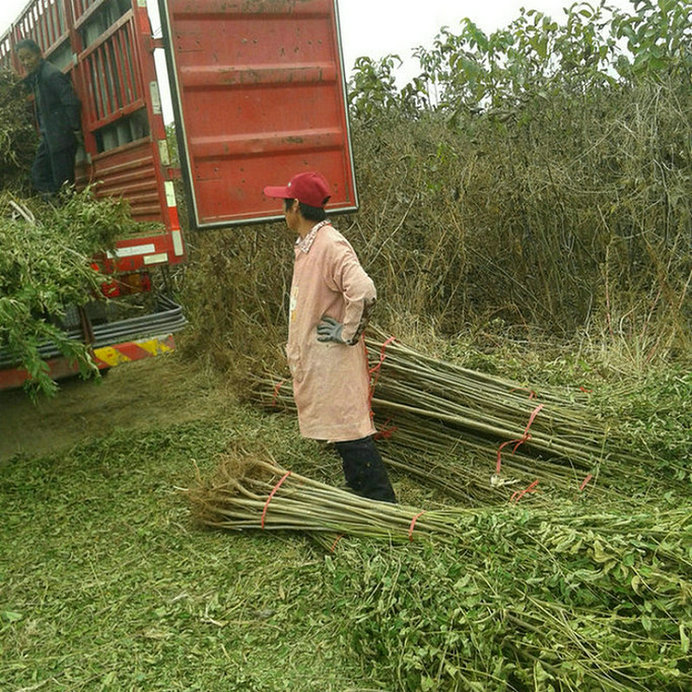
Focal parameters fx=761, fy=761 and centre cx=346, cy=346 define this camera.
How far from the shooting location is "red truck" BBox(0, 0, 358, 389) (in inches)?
191

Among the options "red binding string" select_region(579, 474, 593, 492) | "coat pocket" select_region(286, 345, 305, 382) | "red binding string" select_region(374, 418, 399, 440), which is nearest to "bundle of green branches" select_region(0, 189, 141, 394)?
"coat pocket" select_region(286, 345, 305, 382)

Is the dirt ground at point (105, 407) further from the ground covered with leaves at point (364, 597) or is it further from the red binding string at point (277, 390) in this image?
the ground covered with leaves at point (364, 597)

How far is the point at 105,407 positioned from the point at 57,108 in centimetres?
250

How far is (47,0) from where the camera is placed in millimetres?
6602

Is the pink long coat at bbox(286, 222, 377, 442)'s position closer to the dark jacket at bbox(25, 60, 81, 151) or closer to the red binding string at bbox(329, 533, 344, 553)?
the red binding string at bbox(329, 533, 344, 553)

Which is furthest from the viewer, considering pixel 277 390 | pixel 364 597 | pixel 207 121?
pixel 277 390

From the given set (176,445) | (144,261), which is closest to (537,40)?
(144,261)

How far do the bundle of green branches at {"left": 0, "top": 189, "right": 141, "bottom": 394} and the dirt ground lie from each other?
1.05 meters

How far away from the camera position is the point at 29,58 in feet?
21.0

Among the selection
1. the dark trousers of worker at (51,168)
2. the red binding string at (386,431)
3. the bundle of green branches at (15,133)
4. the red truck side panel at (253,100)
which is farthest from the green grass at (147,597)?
the bundle of green branches at (15,133)

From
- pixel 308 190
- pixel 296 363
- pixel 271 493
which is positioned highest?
pixel 308 190

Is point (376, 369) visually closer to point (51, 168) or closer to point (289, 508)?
point (289, 508)

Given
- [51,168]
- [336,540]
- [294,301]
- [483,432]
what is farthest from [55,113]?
[336,540]

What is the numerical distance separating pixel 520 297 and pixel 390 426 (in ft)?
9.72
